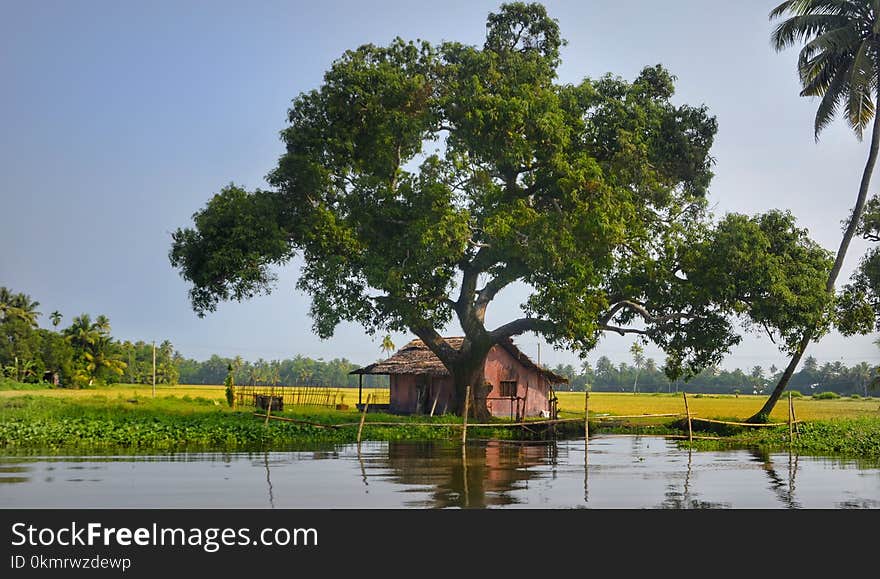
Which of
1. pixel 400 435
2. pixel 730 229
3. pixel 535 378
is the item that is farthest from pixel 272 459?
pixel 535 378

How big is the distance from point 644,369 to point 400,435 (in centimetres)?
15701

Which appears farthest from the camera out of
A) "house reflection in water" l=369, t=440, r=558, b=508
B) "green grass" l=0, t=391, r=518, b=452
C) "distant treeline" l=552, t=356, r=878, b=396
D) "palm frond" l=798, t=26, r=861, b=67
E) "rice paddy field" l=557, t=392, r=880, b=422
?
"distant treeline" l=552, t=356, r=878, b=396

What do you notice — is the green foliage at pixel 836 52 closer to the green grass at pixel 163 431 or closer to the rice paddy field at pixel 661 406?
the rice paddy field at pixel 661 406

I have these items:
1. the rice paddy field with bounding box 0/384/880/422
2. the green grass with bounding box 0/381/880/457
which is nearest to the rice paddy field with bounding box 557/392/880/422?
the rice paddy field with bounding box 0/384/880/422

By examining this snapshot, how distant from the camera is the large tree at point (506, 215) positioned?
32156 mm

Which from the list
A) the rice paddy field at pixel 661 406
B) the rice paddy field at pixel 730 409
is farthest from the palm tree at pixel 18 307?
the rice paddy field at pixel 730 409

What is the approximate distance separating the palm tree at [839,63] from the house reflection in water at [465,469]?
47.3ft

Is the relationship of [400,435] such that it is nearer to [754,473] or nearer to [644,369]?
[754,473]

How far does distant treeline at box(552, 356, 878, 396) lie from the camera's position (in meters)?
128

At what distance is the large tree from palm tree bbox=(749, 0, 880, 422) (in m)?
3.74

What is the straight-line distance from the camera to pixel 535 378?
4438cm

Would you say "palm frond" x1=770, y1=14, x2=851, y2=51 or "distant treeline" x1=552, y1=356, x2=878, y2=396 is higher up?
"palm frond" x1=770, y1=14, x2=851, y2=51

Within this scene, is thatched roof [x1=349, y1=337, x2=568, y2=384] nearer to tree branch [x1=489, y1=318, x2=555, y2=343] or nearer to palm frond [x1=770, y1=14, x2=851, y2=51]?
tree branch [x1=489, y1=318, x2=555, y2=343]
